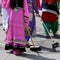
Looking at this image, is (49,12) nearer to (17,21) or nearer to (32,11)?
(32,11)

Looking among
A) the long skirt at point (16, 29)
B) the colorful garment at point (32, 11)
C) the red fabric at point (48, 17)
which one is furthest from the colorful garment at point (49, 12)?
the long skirt at point (16, 29)

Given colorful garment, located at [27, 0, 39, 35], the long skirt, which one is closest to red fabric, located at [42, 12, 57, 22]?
colorful garment, located at [27, 0, 39, 35]

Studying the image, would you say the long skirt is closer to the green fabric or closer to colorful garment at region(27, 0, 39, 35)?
colorful garment at region(27, 0, 39, 35)

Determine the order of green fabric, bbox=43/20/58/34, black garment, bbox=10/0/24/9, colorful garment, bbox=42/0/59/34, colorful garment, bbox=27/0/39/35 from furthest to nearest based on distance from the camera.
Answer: green fabric, bbox=43/20/58/34
colorful garment, bbox=42/0/59/34
colorful garment, bbox=27/0/39/35
black garment, bbox=10/0/24/9

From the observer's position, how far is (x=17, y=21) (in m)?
7.28

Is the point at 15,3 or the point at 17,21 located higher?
the point at 15,3

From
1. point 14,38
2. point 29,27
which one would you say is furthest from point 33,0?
point 14,38

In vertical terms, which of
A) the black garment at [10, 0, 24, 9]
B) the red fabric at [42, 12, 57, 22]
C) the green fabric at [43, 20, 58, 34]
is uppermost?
the black garment at [10, 0, 24, 9]

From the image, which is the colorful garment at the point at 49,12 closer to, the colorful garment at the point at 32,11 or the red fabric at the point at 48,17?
the red fabric at the point at 48,17

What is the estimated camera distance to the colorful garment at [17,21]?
728cm

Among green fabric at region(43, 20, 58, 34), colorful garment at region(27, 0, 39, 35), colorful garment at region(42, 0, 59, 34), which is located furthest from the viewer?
green fabric at region(43, 20, 58, 34)

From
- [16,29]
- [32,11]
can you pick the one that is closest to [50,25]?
[32,11]

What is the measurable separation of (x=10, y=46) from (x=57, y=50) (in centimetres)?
126

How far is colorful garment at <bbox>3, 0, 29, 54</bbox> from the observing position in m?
7.28
